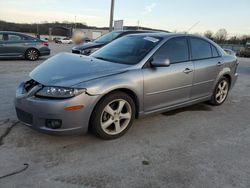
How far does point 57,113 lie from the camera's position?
10.5 ft

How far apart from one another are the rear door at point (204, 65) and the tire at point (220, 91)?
0.27 meters

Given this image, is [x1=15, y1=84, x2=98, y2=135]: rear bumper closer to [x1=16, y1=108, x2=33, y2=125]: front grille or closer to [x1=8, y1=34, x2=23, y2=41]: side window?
[x1=16, y1=108, x2=33, y2=125]: front grille

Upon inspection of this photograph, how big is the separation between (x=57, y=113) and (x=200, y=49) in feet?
9.88

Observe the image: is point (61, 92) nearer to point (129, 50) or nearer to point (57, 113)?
point (57, 113)

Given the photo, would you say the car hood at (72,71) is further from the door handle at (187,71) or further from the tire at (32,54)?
the tire at (32,54)

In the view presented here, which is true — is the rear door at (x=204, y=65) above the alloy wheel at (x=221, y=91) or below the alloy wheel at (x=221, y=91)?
above

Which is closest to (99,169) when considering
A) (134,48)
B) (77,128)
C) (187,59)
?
(77,128)

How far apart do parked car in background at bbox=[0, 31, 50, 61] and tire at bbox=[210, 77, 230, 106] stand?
9.68 meters

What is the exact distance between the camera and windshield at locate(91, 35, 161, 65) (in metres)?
4.11

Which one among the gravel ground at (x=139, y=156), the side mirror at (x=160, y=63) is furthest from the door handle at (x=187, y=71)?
the gravel ground at (x=139, y=156)

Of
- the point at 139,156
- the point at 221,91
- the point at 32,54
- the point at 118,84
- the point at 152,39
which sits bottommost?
the point at 139,156

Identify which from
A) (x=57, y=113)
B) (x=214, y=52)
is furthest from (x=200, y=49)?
(x=57, y=113)

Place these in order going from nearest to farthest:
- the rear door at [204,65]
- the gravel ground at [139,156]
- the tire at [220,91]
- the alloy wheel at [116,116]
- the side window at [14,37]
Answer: the gravel ground at [139,156] < the alloy wheel at [116,116] < the rear door at [204,65] < the tire at [220,91] < the side window at [14,37]

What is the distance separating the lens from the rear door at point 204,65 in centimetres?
476
